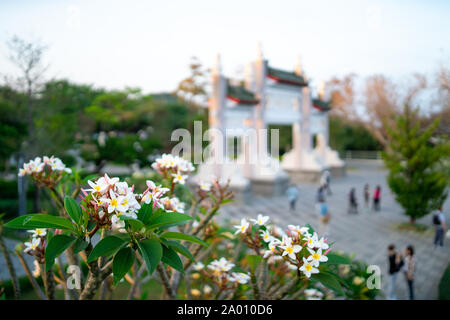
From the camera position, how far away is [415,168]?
10.4m

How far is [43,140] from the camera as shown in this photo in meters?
10.3

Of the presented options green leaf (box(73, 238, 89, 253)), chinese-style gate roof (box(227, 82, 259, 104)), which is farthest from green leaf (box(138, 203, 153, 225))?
chinese-style gate roof (box(227, 82, 259, 104))

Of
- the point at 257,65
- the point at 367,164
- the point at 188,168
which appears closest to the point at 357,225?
the point at 257,65

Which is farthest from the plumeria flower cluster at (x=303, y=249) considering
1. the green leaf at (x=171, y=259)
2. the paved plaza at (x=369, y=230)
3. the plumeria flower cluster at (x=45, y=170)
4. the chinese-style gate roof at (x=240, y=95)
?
the chinese-style gate roof at (x=240, y=95)

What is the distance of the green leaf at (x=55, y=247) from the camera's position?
1.33m

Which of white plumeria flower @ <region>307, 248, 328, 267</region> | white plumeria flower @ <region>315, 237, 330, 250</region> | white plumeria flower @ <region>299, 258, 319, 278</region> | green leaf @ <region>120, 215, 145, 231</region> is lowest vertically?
white plumeria flower @ <region>299, 258, 319, 278</region>

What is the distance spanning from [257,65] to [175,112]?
1552 cm

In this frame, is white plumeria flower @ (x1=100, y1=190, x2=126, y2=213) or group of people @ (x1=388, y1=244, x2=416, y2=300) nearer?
white plumeria flower @ (x1=100, y1=190, x2=126, y2=213)

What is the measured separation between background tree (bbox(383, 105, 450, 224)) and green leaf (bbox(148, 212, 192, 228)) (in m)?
10.4

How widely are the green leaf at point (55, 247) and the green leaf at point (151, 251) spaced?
1.01 ft

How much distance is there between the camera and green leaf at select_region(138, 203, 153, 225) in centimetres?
141

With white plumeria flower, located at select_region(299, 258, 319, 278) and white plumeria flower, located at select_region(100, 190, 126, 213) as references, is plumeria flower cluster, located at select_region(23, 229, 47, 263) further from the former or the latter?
white plumeria flower, located at select_region(299, 258, 319, 278)

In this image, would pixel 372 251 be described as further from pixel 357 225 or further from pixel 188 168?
pixel 188 168

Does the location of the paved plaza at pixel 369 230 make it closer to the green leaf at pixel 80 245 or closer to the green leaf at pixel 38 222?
the green leaf at pixel 80 245
